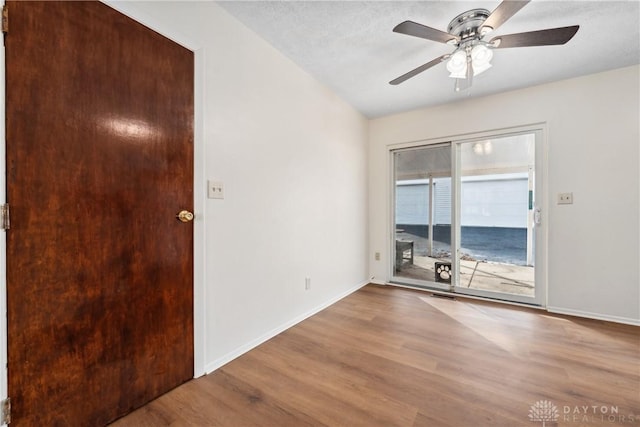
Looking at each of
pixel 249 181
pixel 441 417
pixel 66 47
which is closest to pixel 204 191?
pixel 249 181

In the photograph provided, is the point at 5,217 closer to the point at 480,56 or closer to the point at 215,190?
the point at 215,190

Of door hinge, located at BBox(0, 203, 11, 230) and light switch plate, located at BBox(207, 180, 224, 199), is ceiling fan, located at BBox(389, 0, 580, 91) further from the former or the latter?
door hinge, located at BBox(0, 203, 11, 230)

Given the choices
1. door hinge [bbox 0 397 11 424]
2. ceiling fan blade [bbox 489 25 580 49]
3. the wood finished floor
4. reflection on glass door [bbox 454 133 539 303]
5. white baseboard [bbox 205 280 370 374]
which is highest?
ceiling fan blade [bbox 489 25 580 49]

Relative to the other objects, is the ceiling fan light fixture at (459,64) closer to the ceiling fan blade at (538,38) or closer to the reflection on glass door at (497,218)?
the ceiling fan blade at (538,38)

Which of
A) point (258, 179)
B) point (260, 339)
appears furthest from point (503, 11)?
point (260, 339)

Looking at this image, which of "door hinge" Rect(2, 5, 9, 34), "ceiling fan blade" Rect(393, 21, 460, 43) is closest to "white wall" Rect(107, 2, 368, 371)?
"door hinge" Rect(2, 5, 9, 34)

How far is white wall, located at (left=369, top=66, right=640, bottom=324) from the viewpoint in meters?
2.41

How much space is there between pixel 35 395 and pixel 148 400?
0.51 m

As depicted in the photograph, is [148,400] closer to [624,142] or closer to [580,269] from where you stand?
[580,269]

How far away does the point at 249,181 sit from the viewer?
1.96 m

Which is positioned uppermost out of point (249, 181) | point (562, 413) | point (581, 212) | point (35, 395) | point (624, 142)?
point (624, 142)

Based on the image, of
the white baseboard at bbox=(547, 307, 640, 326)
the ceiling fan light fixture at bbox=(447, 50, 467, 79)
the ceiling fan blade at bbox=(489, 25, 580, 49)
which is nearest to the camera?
the ceiling fan blade at bbox=(489, 25, 580, 49)

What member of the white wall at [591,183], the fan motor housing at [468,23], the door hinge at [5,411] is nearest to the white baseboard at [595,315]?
the white wall at [591,183]

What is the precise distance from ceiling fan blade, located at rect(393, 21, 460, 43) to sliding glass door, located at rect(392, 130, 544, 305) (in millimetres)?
1846
